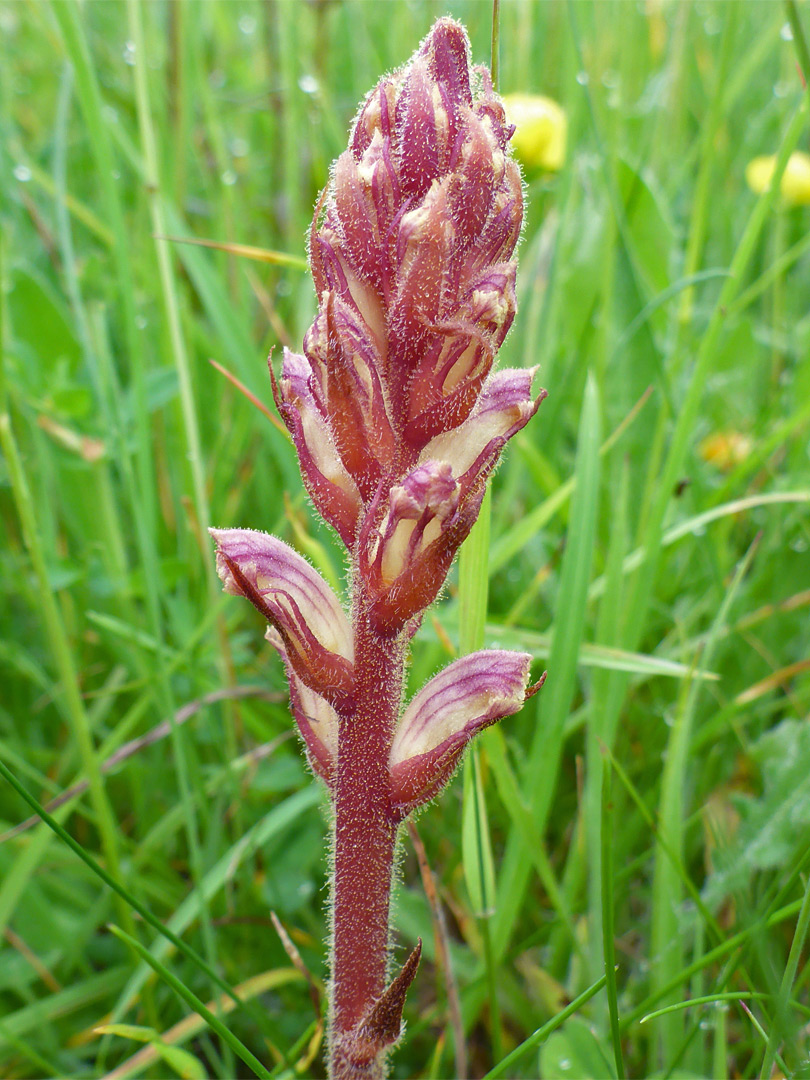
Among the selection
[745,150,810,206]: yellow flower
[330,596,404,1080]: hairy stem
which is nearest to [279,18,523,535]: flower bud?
[330,596,404,1080]: hairy stem

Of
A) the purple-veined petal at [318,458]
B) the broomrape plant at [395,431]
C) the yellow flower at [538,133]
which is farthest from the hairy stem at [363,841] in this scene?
the yellow flower at [538,133]

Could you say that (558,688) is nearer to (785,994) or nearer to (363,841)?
(363,841)

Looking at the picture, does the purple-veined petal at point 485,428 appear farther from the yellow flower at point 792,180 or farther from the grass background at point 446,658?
the yellow flower at point 792,180

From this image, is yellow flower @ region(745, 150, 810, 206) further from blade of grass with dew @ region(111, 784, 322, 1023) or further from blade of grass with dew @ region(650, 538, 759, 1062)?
blade of grass with dew @ region(111, 784, 322, 1023)

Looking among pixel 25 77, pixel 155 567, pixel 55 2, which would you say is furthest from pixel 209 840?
pixel 25 77

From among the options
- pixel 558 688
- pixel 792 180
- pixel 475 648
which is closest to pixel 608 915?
pixel 475 648
